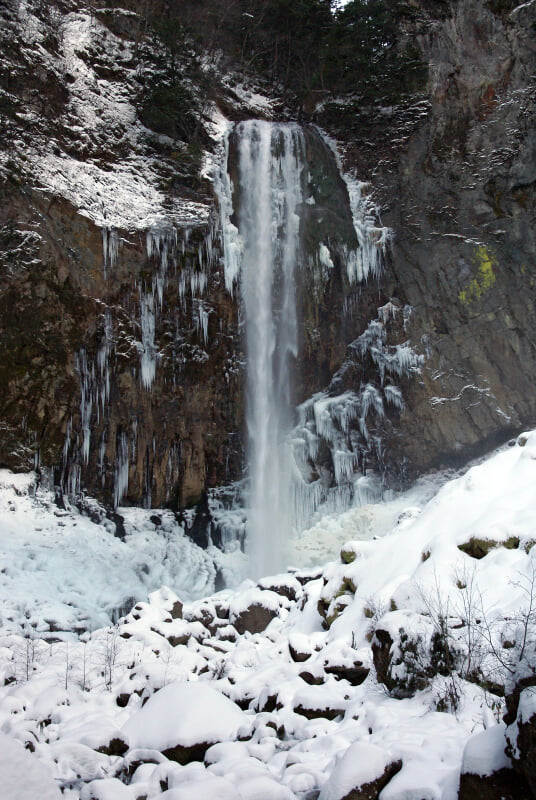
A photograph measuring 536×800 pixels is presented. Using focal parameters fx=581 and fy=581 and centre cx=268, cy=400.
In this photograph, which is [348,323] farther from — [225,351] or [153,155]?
[153,155]

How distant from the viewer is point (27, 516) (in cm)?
1480

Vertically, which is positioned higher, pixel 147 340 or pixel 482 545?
pixel 147 340

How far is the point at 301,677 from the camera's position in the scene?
6160mm

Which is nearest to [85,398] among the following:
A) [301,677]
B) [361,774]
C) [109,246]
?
[109,246]

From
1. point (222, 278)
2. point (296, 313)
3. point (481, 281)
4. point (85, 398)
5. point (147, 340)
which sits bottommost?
point (85, 398)

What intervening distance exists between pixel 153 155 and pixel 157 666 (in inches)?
606

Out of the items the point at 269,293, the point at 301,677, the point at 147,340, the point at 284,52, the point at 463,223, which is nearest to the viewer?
the point at 301,677

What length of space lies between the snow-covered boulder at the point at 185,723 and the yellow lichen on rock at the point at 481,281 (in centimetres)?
1517

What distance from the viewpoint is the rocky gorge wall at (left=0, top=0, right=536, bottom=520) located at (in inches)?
634

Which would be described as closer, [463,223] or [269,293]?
[463,223]

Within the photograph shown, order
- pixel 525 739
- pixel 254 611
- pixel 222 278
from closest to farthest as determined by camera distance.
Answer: pixel 525 739 < pixel 254 611 < pixel 222 278

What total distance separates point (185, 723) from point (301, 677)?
1.87 m

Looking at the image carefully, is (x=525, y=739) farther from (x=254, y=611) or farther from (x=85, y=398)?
(x=85, y=398)

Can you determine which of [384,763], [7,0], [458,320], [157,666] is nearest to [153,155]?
[7,0]
